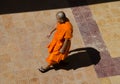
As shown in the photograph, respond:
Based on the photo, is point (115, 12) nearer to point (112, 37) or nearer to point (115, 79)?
point (112, 37)

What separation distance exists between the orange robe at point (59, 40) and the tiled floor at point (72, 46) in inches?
23.6

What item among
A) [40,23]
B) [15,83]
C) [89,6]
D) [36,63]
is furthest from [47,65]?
[89,6]

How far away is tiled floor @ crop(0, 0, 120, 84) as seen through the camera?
8461 millimetres

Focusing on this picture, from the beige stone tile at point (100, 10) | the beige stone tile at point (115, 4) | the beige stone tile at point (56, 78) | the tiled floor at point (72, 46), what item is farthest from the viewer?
the beige stone tile at point (115, 4)

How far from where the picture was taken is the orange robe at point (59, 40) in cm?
758

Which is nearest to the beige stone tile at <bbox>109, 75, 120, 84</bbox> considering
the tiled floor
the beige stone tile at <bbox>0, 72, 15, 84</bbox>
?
the tiled floor

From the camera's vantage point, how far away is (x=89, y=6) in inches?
407

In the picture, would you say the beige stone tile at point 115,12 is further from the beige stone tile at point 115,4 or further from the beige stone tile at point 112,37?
the beige stone tile at point 112,37

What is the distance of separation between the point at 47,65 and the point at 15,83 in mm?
964

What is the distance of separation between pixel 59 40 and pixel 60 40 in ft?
0.08

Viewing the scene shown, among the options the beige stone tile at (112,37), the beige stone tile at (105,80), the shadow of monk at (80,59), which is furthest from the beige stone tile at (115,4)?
the beige stone tile at (105,80)

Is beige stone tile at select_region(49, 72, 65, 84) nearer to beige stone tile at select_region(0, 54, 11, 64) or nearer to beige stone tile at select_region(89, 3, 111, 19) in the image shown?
beige stone tile at select_region(0, 54, 11, 64)

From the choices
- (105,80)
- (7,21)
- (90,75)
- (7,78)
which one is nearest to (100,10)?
(90,75)

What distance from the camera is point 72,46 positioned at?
30.2 ft
